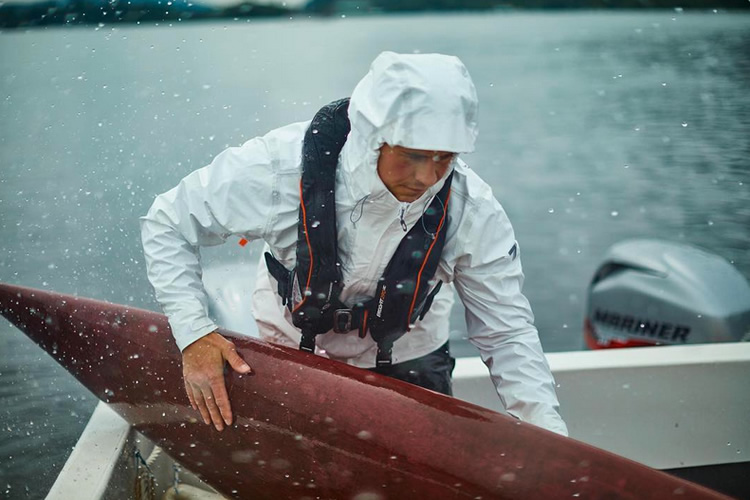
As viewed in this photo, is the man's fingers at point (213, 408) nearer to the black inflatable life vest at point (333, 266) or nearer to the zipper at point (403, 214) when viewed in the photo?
the black inflatable life vest at point (333, 266)

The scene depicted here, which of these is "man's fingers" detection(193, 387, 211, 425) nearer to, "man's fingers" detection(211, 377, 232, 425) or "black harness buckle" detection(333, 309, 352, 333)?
"man's fingers" detection(211, 377, 232, 425)

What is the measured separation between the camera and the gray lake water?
4469 mm

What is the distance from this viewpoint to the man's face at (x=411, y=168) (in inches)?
62.5

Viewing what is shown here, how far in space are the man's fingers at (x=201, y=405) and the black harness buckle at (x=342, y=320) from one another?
1.25ft

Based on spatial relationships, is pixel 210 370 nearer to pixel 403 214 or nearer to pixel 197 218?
pixel 197 218

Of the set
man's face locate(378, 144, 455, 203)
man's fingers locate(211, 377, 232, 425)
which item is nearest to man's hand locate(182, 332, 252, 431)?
man's fingers locate(211, 377, 232, 425)

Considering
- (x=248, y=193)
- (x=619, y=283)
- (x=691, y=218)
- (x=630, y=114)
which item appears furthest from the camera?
(x=630, y=114)

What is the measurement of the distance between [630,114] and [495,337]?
660 inches

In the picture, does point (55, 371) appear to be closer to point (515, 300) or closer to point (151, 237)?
point (151, 237)

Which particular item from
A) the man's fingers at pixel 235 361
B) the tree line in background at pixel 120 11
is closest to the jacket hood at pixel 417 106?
the man's fingers at pixel 235 361

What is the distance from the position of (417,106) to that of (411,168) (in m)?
0.14

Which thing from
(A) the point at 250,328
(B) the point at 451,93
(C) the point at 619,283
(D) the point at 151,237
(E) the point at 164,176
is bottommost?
(E) the point at 164,176

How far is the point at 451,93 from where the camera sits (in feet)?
5.07

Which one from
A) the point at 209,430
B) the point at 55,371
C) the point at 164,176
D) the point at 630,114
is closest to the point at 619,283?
the point at 209,430
